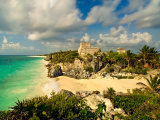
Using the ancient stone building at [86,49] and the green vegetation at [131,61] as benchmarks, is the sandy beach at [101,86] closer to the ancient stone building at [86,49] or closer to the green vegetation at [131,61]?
the green vegetation at [131,61]

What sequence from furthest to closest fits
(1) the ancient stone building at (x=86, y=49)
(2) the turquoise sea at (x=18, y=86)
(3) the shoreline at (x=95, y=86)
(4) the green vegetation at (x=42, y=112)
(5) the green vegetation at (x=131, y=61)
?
(1) the ancient stone building at (x=86, y=49) → (5) the green vegetation at (x=131, y=61) → (3) the shoreline at (x=95, y=86) → (2) the turquoise sea at (x=18, y=86) → (4) the green vegetation at (x=42, y=112)

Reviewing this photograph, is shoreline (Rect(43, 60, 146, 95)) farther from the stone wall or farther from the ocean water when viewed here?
the stone wall

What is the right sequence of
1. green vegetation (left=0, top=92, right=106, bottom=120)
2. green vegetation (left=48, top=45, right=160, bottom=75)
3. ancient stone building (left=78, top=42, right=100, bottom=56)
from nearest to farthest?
1. green vegetation (left=0, top=92, right=106, bottom=120)
2. green vegetation (left=48, top=45, right=160, bottom=75)
3. ancient stone building (left=78, top=42, right=100, bottom=56)

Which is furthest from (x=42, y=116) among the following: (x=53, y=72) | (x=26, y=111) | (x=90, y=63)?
(x=90, y=63)

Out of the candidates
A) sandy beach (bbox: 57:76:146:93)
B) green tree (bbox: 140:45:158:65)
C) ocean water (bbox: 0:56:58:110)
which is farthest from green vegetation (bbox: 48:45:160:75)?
ocean water (bbox: 0:56:58:110)

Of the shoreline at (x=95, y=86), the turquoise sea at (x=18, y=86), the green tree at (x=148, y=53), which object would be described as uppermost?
the green tree at (x=148, y=53)

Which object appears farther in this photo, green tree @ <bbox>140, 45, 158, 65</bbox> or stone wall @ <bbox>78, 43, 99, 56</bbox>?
stone wall @ <bbox>78, 43, 99, 56</bbox>

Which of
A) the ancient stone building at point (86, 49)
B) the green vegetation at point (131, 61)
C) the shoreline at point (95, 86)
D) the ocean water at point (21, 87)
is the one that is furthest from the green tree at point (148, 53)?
the ocean water at point (21, 87)

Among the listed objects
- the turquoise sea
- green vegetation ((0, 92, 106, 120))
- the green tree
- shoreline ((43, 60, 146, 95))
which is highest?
the green tree

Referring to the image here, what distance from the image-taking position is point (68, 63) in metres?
39.4

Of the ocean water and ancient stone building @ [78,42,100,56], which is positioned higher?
ancient stone building @ [78,42,100,56]

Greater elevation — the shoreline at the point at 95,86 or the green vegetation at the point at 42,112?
the green vegetation at the point at 42,112

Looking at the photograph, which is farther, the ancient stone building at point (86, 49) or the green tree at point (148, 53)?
the ancient stone building at point (86, 49)

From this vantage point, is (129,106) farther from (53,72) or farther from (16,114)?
(53,72)
